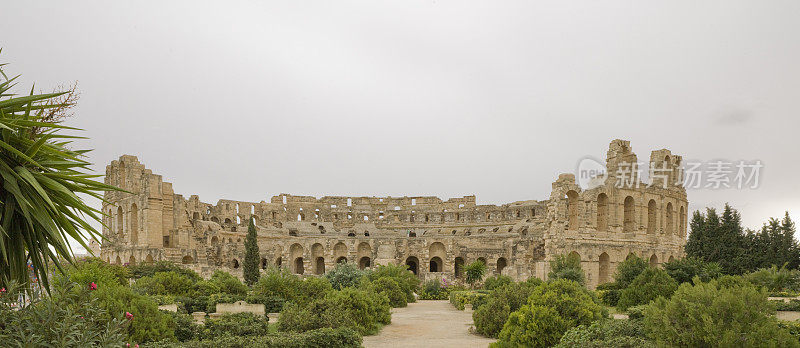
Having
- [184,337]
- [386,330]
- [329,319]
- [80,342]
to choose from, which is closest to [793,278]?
[386,330]

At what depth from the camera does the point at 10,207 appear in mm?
5414

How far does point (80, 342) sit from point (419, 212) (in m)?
55.5

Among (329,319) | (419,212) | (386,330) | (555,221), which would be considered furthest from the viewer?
(419,212)

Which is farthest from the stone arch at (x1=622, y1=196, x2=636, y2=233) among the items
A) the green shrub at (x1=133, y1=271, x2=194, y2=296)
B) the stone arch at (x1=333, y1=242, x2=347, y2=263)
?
the green shrub at (x1=133, y1=271, x2=194, y2=296)

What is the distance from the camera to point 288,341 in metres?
9.84

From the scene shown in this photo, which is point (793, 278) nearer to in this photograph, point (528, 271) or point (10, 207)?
point (528, 271)

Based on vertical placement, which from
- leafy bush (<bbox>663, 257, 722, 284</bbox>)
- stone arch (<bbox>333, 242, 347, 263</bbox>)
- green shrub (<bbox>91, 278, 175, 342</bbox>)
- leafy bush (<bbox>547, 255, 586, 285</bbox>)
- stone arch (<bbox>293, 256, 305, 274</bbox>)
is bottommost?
stone arch (<bbox>293, 256, 305, 274</bbox>)

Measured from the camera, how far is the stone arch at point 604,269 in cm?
3472

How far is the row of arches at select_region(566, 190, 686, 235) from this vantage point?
36.8m

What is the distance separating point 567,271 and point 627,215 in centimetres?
1544

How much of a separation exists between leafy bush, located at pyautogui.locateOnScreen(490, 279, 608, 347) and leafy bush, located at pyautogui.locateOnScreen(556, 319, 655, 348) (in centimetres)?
52

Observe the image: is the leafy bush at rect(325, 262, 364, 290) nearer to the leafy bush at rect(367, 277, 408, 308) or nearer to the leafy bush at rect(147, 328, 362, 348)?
the leafy bush at rect(367, 277, 408, 308)

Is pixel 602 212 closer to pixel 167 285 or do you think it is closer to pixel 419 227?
pixel 419 227

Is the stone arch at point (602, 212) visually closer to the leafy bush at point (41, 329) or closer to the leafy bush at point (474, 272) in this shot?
the leafy bush at point (474, 272)
